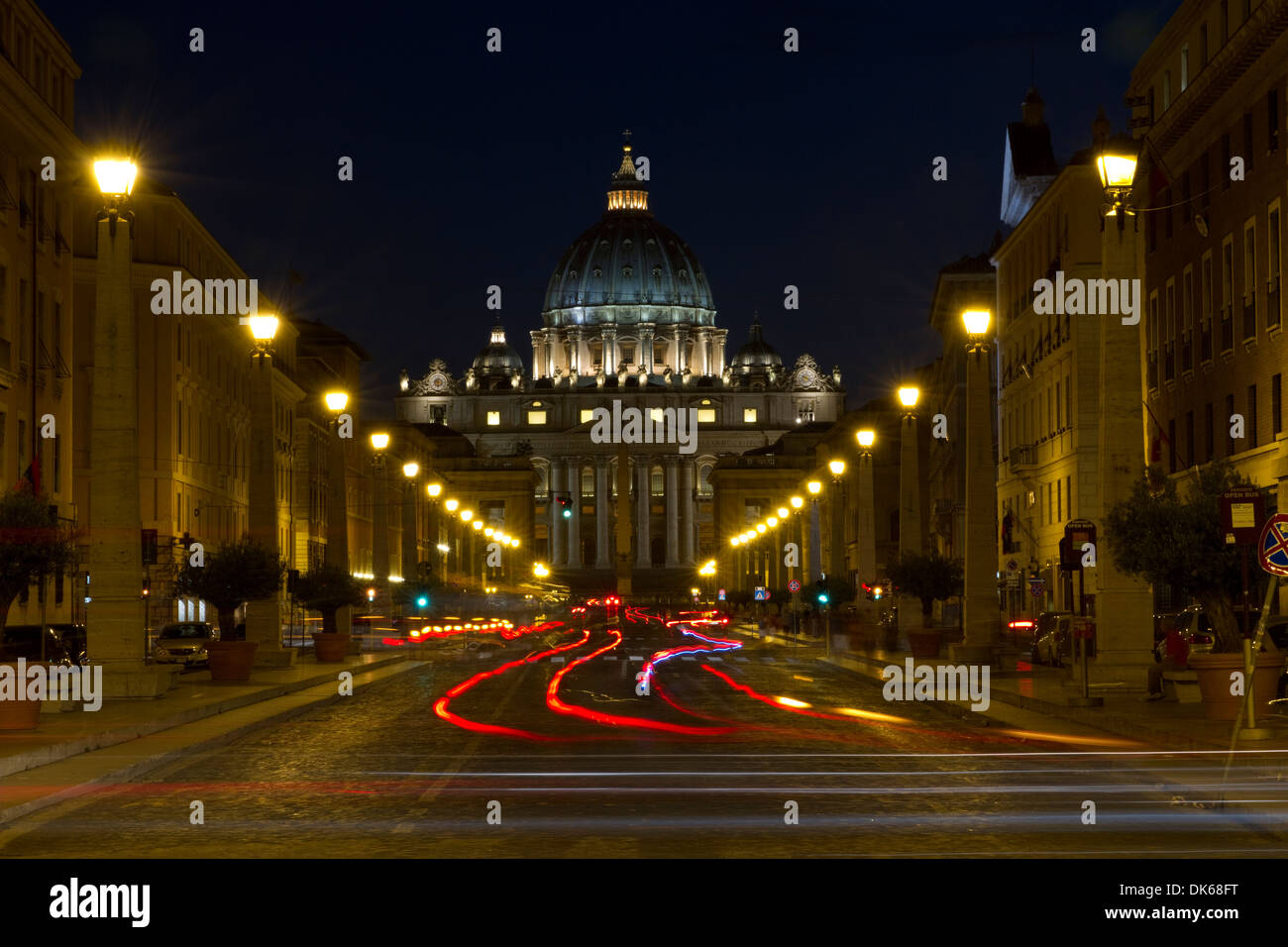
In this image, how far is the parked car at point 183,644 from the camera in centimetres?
4416

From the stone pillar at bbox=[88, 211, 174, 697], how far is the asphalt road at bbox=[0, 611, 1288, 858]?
2892 millimetres

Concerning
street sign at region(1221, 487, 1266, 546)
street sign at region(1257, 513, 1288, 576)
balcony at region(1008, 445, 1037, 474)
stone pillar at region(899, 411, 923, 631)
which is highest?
balcony at region(1008, 445, 1037, 474)

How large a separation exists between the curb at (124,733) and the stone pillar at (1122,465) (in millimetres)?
12217

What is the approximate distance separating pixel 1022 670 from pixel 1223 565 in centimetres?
1233

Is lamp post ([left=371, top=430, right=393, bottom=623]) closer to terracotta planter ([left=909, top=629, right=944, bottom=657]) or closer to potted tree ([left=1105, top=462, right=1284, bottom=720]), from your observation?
terracotta planter ([left=909, top=629, right=944, bottom=657])

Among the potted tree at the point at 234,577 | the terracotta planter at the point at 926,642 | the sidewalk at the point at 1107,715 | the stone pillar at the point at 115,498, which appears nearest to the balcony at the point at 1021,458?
the terracotta planter at the point at 926,642

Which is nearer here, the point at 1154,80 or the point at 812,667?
the point at 812,667

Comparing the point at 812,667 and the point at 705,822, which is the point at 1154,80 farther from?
the point at 705,822

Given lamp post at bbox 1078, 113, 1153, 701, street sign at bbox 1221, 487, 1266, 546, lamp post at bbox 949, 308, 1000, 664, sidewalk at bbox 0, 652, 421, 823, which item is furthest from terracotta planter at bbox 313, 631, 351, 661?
street sign at bbox 1221, 487, 1266, 546

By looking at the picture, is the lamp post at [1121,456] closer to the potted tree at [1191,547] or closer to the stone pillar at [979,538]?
→ the potted tree at [1191,547]

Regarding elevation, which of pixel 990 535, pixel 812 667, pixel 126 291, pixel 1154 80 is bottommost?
pixel 812 667

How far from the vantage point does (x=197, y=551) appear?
6219 cm

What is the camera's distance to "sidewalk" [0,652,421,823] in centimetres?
1694
